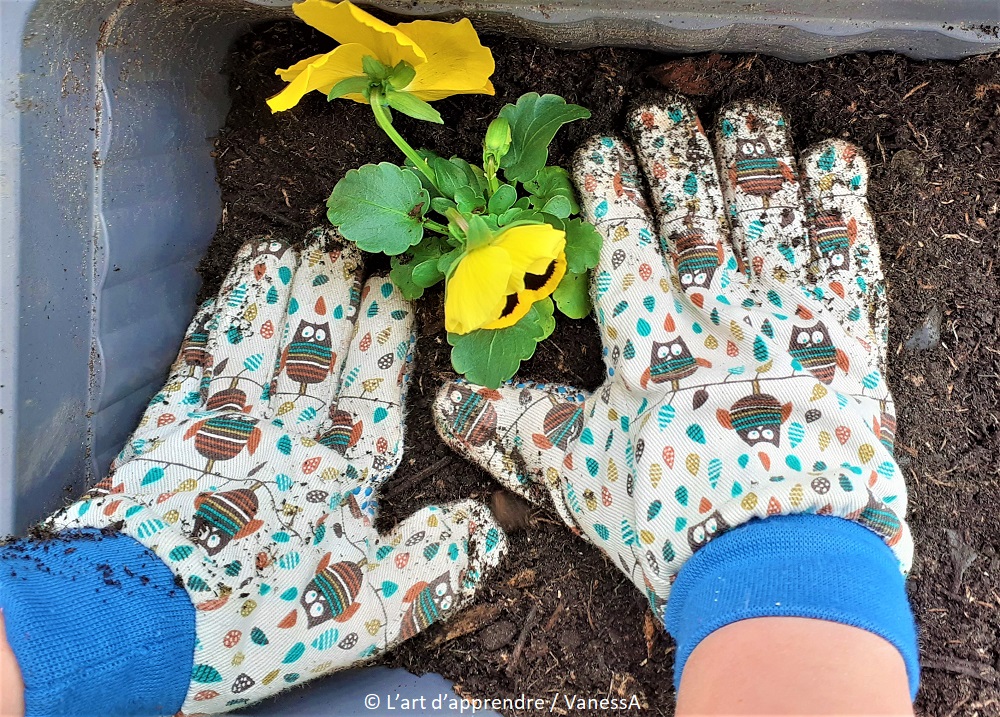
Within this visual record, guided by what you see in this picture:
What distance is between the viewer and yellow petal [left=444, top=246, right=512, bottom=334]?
84 cm

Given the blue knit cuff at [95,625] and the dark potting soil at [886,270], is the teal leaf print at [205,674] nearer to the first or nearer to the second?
the blue knit cuff at [95,625]

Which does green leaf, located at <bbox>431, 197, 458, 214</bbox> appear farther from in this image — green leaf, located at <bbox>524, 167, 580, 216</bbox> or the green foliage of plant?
green leaf, located at <bbox>524, 167, 580, 216</bbox>

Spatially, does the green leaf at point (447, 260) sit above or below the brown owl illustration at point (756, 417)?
above

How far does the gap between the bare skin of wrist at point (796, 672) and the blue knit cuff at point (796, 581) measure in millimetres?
14

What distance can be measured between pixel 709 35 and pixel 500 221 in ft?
1.42

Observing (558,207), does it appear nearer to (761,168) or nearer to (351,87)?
(351,87)

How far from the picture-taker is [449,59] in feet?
3.05

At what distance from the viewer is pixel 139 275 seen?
1157 mm

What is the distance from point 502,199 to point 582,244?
159 millimetres

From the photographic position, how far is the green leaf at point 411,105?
886 mm

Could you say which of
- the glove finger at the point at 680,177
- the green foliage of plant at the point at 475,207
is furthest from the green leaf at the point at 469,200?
the glove finger at the point at 680,177

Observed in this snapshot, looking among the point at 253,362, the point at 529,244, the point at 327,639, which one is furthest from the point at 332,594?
the point at 529,244

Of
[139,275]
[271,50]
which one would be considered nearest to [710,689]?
[139,275]

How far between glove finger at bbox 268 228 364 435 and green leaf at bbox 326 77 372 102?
0.38 m
